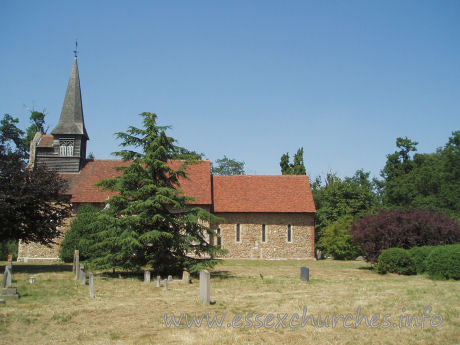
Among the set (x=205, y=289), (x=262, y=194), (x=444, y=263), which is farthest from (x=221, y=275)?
(x=262, y=194)

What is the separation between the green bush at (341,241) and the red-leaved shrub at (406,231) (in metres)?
9.13

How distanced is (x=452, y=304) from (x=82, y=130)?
29894mm

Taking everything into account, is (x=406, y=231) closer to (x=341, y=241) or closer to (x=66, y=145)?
(x=341, y=241)

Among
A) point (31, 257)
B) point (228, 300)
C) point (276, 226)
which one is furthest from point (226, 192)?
point (228, 300)

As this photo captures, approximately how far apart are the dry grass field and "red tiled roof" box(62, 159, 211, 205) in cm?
1332

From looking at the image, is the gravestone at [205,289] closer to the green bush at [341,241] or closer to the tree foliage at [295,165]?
the green bush at [341,241]

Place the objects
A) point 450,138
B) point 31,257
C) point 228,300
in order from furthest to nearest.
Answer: point 450,138 → point 31,257 → point 228,300

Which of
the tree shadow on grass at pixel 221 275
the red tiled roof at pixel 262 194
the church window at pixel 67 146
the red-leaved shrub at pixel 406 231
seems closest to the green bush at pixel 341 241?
the red tiled roof at pixel 262 194

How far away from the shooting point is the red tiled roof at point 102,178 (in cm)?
3200

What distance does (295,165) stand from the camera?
165 feet

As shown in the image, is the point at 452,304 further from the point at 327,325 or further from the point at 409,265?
the point at 409,265

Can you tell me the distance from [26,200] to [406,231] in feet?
67.0

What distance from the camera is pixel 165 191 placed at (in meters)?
19.0

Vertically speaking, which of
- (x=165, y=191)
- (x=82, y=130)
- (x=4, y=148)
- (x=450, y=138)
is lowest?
(x=165, y=191)
